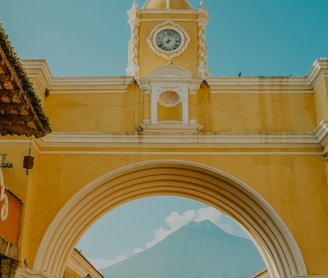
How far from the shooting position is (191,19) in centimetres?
1594

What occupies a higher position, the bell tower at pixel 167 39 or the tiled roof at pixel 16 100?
the bell tower at pixel 167 39

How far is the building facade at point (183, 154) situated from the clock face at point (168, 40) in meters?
1.50

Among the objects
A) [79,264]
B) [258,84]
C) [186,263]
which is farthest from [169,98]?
[186,263]

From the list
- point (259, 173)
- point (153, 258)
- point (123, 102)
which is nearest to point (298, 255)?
point (259, 173)

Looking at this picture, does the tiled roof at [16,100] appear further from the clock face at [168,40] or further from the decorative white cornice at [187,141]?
the clock face at [168,40]

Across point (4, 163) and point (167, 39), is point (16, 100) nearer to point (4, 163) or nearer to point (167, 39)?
point (4, 163)

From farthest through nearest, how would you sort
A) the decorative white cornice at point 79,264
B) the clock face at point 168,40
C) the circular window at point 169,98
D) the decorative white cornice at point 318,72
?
the decorative white cornice at point 79,264, the clock face at point 168,40, the circular window at point 169,98, the decorative white cornice at point 318,72

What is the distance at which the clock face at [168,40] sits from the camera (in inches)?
619

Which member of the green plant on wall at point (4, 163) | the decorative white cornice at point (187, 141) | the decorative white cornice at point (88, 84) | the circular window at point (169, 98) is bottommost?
the green plant on wall at point (4, 163)

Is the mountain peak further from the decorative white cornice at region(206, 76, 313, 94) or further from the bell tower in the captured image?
the decorative white cornice at region(206, 76, 313, 94)

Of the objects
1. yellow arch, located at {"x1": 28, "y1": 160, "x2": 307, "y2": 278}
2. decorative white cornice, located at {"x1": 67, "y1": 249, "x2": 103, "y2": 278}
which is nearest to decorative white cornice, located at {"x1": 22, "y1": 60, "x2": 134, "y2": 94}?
yellow arch, located at {"x1": 28, "y1": 160, "x2": 307, "y2": 278}

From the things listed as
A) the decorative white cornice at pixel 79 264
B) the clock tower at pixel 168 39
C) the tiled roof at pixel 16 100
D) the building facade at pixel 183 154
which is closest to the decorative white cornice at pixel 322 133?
the building facade at pixel 183 154

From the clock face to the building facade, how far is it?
4.91ft

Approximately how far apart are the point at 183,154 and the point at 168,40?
146 inches
